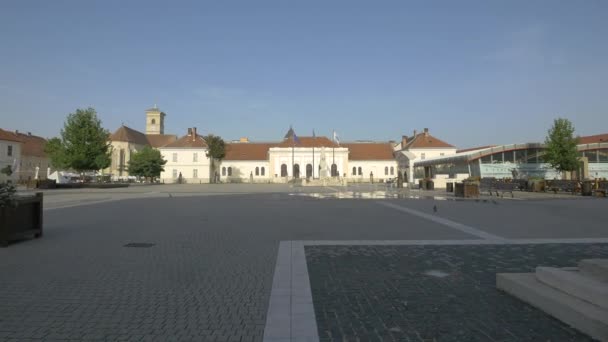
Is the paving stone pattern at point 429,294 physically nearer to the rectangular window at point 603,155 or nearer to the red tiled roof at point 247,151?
the rectangular window at point 603,155

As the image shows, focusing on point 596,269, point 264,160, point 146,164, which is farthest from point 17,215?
point 264,160

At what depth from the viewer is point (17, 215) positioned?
848 centimetres

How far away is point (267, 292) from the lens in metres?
4.98

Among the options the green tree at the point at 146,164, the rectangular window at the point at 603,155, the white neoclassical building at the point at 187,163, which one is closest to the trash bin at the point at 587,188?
the rectangular window at the point at 603,155

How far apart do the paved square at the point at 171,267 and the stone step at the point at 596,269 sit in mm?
2563

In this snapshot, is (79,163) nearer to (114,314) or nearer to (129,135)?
(114,314)

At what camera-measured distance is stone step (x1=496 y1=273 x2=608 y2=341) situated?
11.2 feet

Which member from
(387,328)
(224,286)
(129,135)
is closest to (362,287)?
(387,328)

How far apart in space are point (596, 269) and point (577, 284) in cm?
39

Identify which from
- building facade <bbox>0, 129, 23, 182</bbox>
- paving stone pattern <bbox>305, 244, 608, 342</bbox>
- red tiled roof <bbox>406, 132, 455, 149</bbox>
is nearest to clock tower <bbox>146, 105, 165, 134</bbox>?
building facade <bbox>0, 129, 23, 182</bbox>

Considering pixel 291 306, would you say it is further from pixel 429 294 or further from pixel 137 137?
pixel 137 137

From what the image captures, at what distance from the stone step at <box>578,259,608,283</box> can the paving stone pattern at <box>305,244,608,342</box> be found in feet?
2.26

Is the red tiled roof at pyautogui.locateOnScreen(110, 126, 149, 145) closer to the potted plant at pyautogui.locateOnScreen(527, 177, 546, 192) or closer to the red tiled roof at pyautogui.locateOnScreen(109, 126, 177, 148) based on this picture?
the red tiled roof at pyautogui.locateOnScreen(109, 126, 177, 148)

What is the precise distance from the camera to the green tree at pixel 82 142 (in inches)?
1670
